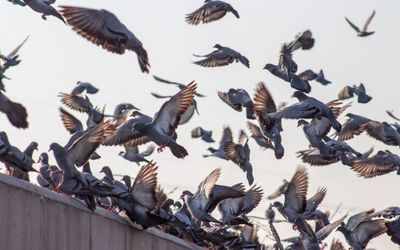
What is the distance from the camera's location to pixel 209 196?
1184 inches

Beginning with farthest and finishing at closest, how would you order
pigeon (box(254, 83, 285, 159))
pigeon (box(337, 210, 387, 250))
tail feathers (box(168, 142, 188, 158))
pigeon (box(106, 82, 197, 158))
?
pigeon (box(337, 210, 387, 250))
pigeon (box(254, 83, 285, 159))
tail feathers (box(168, 142, 188, 158))
pigeon (box(106, 82, 197, 158))

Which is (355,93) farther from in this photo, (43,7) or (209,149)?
(43,7)

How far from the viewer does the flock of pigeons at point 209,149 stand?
82.6 feet

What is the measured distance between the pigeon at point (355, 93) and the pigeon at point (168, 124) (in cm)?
972

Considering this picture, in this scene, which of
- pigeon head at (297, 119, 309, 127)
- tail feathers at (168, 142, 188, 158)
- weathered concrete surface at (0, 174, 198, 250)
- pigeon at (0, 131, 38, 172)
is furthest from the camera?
pigeon head at (297, 119, 309, 127)

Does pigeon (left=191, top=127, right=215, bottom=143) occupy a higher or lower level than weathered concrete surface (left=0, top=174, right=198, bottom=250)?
higher

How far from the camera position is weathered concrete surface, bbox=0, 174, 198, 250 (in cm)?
2080

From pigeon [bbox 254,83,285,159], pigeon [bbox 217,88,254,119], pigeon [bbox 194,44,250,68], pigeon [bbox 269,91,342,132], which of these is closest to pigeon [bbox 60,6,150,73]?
pigeon [bbox 269,91,342,132]

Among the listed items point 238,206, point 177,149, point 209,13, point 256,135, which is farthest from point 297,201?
point 256,135

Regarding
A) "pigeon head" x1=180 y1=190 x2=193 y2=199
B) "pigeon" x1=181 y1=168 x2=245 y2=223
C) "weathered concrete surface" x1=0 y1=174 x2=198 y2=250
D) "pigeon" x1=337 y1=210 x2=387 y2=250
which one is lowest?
"weathered concrete surface" x1=0 y1=174 x2=198 y2=250

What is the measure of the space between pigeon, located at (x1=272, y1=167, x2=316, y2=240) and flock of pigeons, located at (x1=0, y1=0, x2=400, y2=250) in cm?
2

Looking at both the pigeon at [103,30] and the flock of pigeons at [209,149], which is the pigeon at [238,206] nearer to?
the flock of pigeons at [209,149]

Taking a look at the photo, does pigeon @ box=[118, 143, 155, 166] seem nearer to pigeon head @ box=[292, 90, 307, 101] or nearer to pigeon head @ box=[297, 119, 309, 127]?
pigeon head @ box=[297, 119, 309, 127]

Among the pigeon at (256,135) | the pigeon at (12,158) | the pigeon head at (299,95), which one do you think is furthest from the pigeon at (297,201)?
the pigeon at (12,158)
